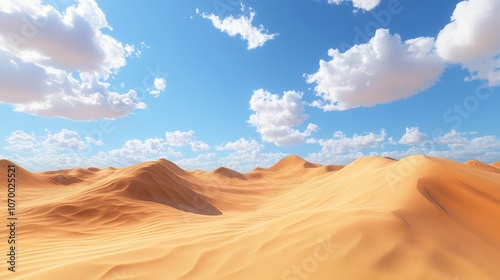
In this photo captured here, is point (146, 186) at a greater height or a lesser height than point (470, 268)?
greater

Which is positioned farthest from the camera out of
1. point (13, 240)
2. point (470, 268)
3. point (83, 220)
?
point (83, 220)

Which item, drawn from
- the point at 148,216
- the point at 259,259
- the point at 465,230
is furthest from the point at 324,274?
the point at 148,216

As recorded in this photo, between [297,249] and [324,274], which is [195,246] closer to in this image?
[297,249]

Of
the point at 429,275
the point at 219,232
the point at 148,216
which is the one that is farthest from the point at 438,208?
the point at 148,216

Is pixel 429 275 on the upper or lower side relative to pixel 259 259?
lower

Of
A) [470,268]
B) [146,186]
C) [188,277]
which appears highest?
[146,186]

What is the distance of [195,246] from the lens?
326cm

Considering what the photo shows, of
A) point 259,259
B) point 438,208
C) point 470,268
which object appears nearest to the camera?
point 470,268

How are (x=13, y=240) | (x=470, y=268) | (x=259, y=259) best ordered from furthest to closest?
(x=13, y=240)
(x=259, y=259)
(x=470, y=268)

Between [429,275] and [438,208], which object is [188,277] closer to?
[429,275]

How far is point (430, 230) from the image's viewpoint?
314cm

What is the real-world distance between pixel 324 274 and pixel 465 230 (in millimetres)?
2190

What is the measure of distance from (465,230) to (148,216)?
23.1 feet

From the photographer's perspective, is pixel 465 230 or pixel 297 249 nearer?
pixel 297 249
